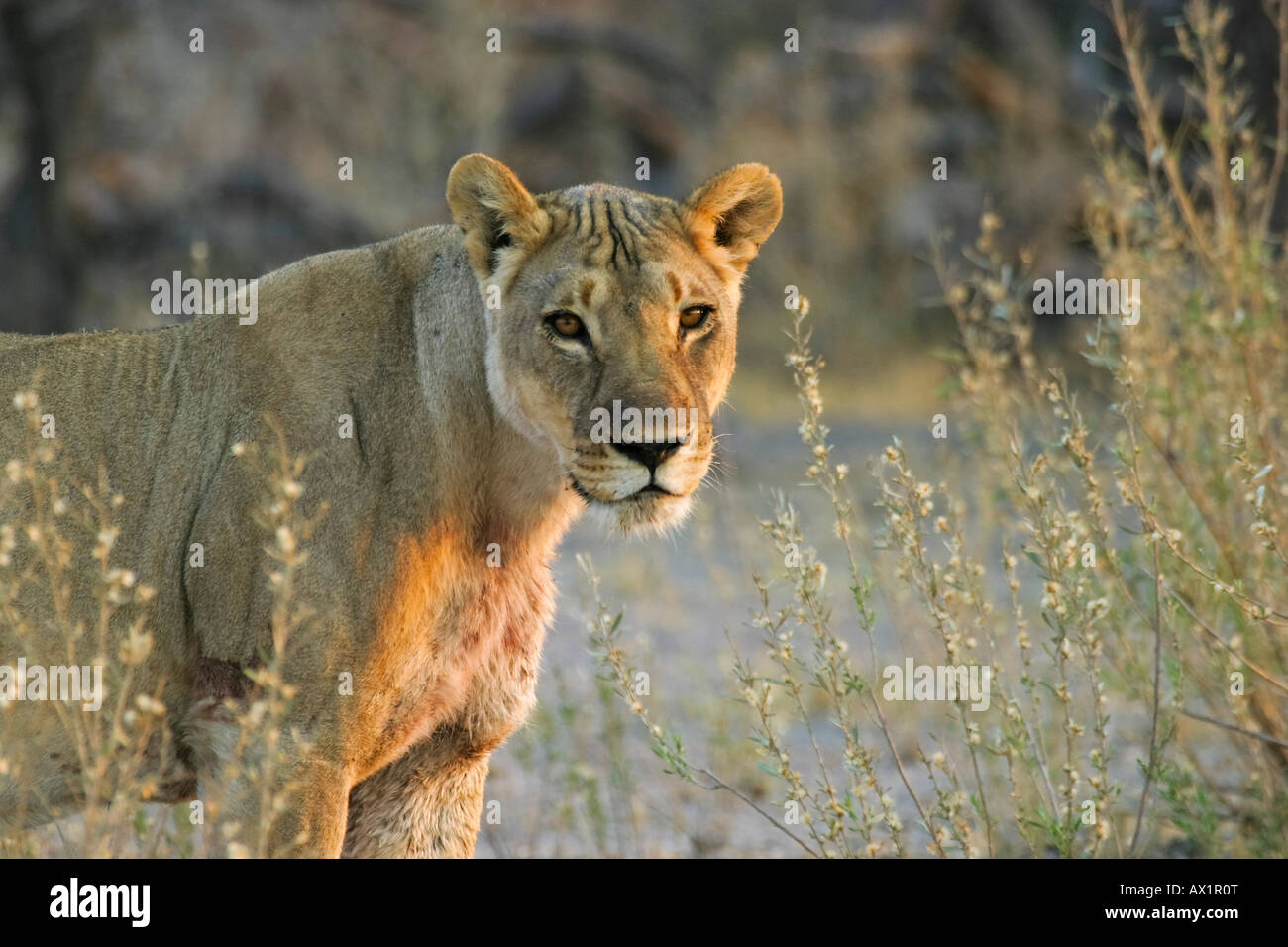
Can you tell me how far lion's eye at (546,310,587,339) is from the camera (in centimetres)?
376

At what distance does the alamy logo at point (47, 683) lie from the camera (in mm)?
3590

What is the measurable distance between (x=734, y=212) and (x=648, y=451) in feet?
3.38

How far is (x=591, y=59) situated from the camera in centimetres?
1744

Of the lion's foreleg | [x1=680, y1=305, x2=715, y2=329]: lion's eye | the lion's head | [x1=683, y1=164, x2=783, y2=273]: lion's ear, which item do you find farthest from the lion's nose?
the lion's foreleg

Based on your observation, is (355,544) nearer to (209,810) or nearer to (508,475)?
(508,475)

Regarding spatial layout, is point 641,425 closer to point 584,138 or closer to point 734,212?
point 734,212

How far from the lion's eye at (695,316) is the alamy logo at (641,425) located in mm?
379

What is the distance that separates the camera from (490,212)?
391 centimetres

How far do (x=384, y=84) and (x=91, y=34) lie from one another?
2939 millimetres

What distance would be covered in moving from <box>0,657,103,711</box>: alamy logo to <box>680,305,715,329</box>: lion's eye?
5.52 ft

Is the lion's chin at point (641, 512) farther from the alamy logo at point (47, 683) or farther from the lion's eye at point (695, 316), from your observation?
the alamy logo at point (47, 683)

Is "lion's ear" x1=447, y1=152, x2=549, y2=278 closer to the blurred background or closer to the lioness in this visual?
the lioness
